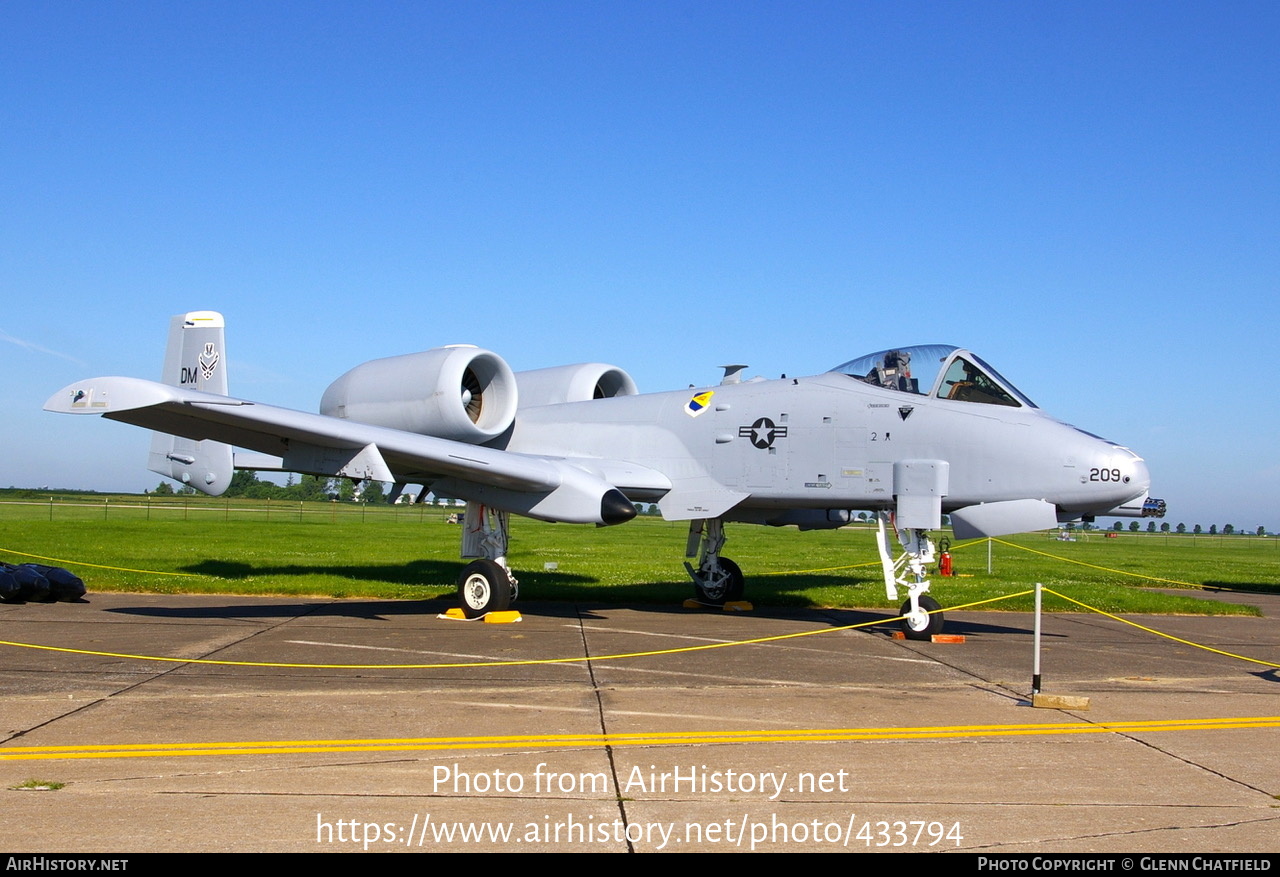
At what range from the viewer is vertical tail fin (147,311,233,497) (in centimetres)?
1627

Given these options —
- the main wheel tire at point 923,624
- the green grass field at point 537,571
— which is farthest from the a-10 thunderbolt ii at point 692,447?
the green grass field at point 537,571

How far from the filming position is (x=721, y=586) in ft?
52.7

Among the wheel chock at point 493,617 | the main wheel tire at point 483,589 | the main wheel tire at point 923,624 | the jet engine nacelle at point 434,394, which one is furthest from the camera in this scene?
the jet engine nacelle at point 434,394

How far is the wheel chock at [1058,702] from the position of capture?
8.13 meters

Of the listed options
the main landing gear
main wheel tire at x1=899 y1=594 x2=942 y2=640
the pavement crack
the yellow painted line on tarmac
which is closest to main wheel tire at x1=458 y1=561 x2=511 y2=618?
the pavement crack

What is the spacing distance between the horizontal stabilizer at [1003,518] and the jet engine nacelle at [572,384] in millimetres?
6786

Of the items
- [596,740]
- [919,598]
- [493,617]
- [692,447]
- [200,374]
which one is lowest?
[493,617]

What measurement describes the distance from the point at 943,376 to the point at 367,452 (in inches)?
279

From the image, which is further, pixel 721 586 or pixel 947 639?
→ pixel 721 586

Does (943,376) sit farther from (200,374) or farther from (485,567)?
(200,374)

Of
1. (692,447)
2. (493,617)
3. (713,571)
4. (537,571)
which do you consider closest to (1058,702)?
(692,447)

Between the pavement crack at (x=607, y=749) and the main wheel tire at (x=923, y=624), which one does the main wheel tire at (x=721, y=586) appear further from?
the pavement crack at (x=607, y=749)
